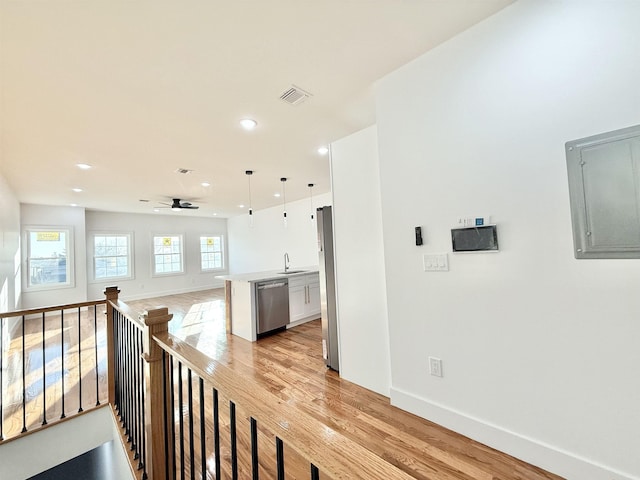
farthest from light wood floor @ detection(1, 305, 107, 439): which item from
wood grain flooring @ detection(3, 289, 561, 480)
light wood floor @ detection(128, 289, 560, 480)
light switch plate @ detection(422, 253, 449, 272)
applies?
light switch plate @ detection(422, 253, 449, 272)

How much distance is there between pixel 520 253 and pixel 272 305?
347cm

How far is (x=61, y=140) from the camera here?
296cm

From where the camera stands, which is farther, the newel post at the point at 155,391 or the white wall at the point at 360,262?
the white wall at the point at 360,262

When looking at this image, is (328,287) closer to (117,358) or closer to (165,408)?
(165,408)

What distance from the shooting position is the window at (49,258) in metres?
6.15

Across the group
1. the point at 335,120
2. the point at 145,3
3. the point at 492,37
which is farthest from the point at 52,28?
the point at 492,37

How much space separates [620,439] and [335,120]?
3035 millimetres

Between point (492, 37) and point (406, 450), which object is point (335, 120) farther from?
point (406, 450)

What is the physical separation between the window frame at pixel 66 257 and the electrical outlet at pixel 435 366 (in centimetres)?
839

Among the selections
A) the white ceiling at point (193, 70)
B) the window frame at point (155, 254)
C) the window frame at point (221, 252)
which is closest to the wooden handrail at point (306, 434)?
the white ceiling at point (193, 70)

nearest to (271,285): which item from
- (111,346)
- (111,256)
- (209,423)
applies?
(111,346)

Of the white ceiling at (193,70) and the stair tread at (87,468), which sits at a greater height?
the white ceiling at (193,70)

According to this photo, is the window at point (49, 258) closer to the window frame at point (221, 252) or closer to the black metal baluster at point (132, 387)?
the window frame at point (221, 252)

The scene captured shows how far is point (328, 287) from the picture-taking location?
10.0ft
